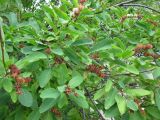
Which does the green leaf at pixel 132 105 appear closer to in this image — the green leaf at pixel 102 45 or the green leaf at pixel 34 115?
the green leaf at pixel 102 45

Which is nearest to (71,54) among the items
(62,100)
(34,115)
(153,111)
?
(62,100)

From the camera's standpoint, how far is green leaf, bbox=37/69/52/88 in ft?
4.34

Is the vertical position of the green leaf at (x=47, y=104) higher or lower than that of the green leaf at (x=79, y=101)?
higher

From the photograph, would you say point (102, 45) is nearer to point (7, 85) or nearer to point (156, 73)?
point (156, 73)

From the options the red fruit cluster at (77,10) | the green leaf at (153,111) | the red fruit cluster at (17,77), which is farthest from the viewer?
the green leaf at (153,111)

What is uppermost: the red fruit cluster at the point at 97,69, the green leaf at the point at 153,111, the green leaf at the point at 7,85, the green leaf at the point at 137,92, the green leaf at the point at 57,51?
the green leaf at the point at 57,51

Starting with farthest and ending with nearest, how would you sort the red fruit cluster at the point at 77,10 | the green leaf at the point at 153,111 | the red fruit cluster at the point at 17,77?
the green leaf at the point at 153,111
the red fruit cluster at the point at 77,10
the red fruit cluster at the point at 17,77

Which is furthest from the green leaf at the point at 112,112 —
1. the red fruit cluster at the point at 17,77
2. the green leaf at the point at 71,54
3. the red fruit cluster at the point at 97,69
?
the red fruit cluster at the point at 17,77

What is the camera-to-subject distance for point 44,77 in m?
1.33

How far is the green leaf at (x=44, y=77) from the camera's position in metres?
1.32

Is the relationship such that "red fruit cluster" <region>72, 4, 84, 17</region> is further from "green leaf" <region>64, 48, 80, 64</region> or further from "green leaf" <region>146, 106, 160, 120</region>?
"green leaf" <region>146, 106, 160, 120</region>

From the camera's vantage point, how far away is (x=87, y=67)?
1402 millimetres

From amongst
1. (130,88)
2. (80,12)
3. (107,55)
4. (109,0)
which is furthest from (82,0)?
(109,0)

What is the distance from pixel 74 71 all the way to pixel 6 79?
0.89 feet
